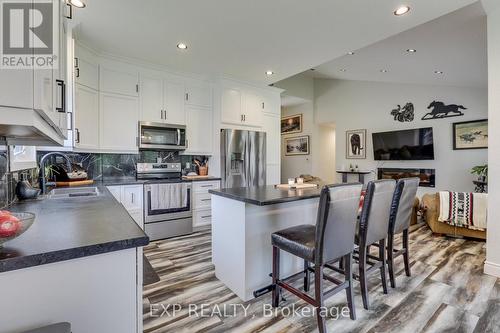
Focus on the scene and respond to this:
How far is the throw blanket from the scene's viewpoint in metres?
3.43

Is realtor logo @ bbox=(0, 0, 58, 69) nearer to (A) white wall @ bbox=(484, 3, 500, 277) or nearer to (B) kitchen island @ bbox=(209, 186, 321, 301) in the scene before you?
(B) kitchen island @ bbox=(209, 186, 321, 301)

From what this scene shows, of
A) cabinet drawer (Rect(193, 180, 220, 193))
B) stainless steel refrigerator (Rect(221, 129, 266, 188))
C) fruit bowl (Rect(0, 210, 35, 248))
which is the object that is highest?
stainless steel refrigerator (Rect(221, 129, 266, 188))

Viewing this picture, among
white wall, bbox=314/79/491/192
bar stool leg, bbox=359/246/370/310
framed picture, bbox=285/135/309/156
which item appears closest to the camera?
bar stool leg, bbox=359/246/370/310

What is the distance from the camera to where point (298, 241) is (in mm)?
1789

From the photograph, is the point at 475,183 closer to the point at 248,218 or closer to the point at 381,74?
the point at 381,74

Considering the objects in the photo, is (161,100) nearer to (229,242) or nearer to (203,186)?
(203,186)

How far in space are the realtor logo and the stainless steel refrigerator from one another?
138 inches

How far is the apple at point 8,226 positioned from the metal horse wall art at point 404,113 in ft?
22.4

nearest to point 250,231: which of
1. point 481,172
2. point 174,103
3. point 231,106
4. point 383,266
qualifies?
point 383,266

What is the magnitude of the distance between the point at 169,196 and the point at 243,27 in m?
2.45

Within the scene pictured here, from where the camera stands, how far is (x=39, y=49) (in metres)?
0.83

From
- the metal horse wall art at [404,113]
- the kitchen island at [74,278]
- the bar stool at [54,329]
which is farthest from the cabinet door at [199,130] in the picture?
the metal horse wall art at [404,113]

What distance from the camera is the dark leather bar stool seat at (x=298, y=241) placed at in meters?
1.70

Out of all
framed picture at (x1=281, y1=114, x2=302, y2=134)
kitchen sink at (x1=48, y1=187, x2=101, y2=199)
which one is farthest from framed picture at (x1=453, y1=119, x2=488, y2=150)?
kitchen sink at (x1=48, y1=187, x2=101, y2=199)
